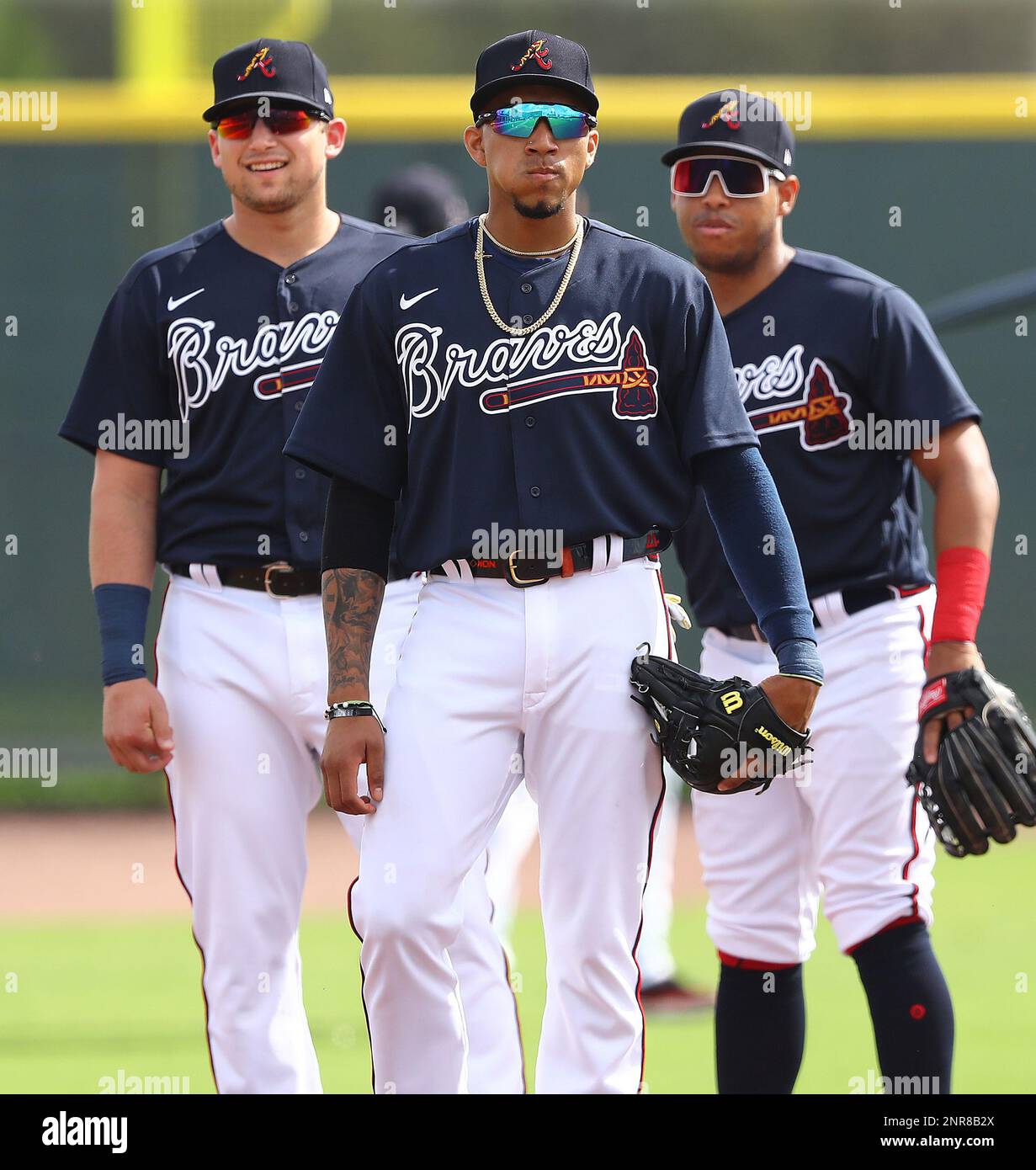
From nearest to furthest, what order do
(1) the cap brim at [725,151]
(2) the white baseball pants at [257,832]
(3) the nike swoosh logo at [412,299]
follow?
(3) the nike swoosh logo at [412,299] < (2) the white baseball pants at [257,832] < (1) the cap brim at [725,151]

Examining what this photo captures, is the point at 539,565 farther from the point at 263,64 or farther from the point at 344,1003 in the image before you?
the point at 344,1003

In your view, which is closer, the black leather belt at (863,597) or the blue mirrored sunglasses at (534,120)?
the blue mirrored sunglasses at (534,120)

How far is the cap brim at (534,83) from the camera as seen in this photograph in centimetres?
281

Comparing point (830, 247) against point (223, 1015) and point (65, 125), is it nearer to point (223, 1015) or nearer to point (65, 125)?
point (65, 125)

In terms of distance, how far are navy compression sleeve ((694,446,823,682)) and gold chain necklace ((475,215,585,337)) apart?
338 millimetres

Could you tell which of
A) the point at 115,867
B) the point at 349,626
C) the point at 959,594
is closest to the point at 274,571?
the point at 349,626

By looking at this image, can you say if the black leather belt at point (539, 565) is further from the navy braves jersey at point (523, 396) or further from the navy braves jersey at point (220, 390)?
the navy braves jersey at point (220, 390)

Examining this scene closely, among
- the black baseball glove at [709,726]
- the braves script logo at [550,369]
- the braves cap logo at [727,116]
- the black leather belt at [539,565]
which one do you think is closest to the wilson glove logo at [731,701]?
the black baseball glove at [709,726]

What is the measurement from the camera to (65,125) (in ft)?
27.4

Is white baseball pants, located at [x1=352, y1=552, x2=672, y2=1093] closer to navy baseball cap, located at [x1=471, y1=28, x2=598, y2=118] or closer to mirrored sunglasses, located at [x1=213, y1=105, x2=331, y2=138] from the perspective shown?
Result: navy baseball cap, located at [x1=471, y1=28, x2=598, y2=118]

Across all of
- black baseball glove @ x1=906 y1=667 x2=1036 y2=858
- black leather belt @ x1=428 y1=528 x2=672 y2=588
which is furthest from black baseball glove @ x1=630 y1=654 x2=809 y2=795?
black baseball glove @ x1=906 y1=667 x2=1036 y2=858

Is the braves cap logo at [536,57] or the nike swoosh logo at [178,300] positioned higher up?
the braves cap logo at [536,57]

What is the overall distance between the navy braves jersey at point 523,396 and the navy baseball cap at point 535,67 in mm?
239
